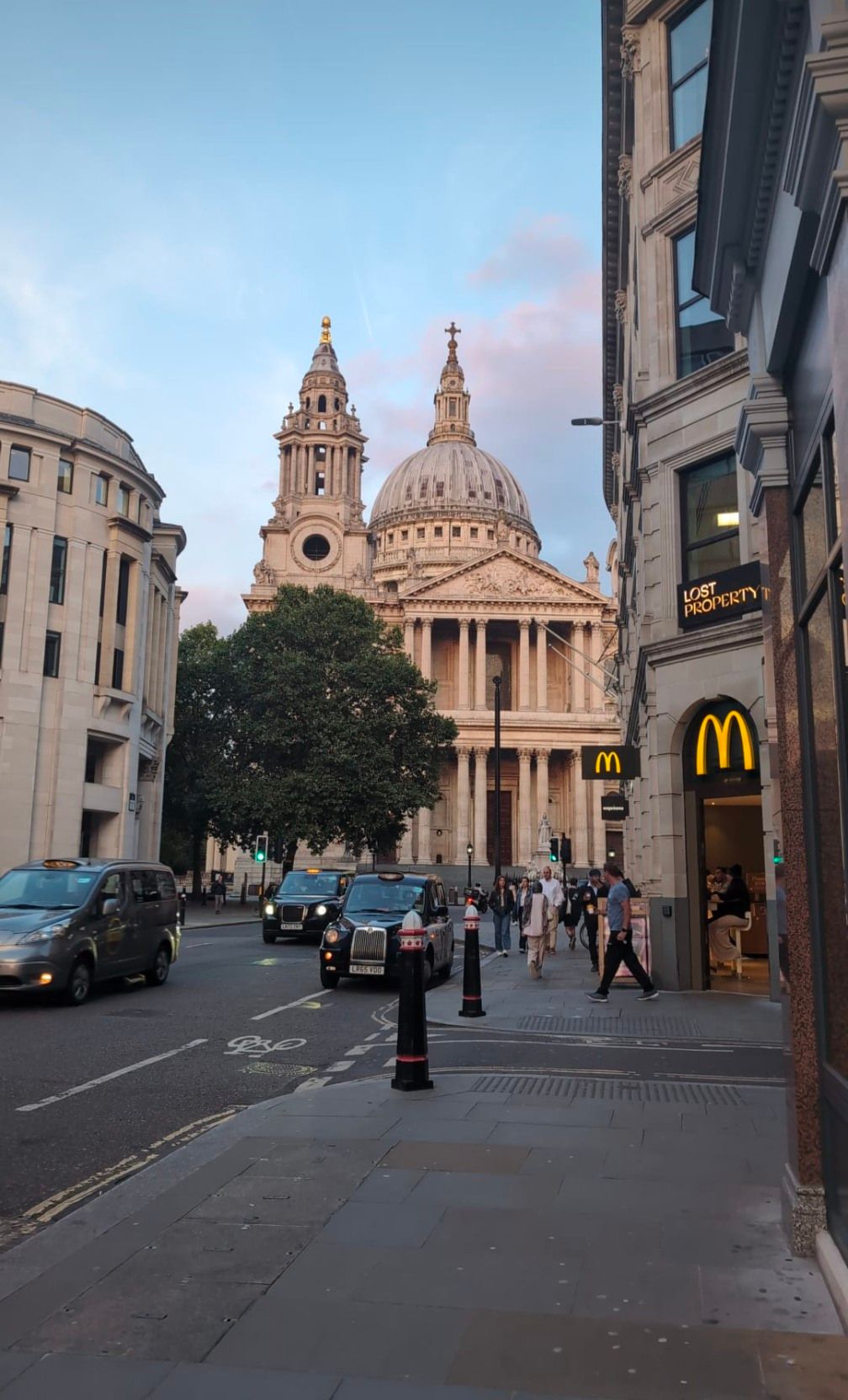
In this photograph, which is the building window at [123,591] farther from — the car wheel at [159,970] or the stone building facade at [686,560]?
the car wheel at [159,970]

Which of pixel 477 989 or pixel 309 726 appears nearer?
pixel 477 989

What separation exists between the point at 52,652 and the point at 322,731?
13.0 metres

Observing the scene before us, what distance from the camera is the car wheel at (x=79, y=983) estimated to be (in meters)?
14.0

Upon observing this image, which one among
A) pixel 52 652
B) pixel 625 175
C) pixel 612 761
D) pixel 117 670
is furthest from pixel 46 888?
pixel 117 670

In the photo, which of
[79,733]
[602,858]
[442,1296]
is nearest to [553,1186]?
[442,1296]

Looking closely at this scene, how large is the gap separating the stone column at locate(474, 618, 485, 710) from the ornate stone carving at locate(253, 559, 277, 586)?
53.4ft

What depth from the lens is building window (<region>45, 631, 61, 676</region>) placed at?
130ft

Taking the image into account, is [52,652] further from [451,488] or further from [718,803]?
[451,488]

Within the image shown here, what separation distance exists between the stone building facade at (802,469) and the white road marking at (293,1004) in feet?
31.5

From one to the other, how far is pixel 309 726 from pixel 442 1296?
45.4 metres

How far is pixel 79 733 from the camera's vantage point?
4006 centimetres

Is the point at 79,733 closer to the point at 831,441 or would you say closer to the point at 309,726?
the point at 309,726

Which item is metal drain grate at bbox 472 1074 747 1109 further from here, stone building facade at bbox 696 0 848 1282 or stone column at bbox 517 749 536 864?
stone column at bbox 517 749 536 864

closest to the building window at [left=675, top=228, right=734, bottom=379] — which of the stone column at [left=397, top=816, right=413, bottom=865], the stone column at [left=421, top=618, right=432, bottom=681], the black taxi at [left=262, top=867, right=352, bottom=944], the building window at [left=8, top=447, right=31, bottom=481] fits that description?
the black taxi at [left=262, top=867, right=352, bottom=944]
